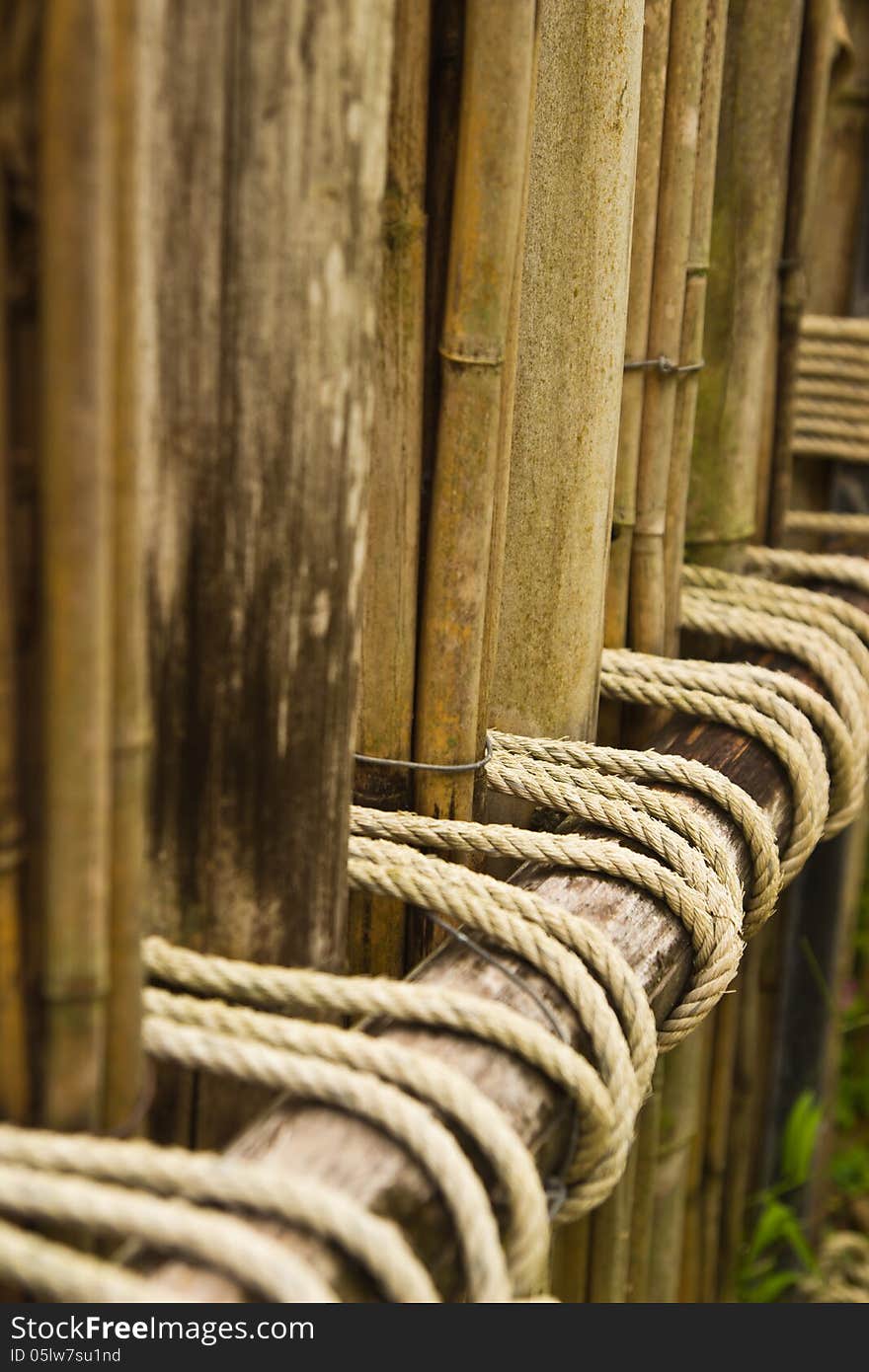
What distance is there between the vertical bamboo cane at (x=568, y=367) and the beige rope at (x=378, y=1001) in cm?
45

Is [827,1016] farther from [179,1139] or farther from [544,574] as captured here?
[179,1139]

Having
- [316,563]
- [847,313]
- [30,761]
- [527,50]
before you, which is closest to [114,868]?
[30,761]

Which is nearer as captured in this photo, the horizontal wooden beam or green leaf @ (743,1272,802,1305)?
the horizontal wooden beam

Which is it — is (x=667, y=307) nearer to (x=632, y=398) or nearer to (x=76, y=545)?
(x=632, y=398)

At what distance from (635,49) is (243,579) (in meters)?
0.63

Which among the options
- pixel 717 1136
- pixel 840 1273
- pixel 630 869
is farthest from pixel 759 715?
pixel 840 1273

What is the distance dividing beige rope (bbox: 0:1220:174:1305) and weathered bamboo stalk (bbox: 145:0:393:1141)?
0.68 ft

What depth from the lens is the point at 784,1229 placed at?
2.34 m

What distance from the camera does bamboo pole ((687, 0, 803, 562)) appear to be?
1.55 meters

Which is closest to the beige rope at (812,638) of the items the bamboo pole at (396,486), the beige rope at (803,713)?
the beige rope at (803,713)

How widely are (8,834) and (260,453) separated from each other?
0.75 feet

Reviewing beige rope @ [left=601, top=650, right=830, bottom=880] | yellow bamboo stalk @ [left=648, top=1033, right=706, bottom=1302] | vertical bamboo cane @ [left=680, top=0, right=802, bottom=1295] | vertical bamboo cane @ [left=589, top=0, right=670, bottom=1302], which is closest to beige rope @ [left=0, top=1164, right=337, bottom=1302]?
beige rope @ [left=601, top=650, right=830, bottom=880]

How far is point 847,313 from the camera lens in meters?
2.16

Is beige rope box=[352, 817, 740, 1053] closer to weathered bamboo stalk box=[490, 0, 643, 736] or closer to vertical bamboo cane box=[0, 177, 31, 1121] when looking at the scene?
weathered bamboo stalk box=[490, 0, 643, 736]
